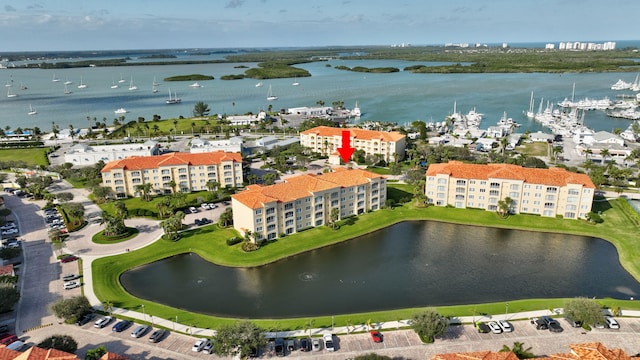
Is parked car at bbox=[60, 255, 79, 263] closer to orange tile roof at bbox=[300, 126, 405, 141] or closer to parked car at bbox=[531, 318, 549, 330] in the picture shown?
parked car at bbox=[531, 318, 549, 330]

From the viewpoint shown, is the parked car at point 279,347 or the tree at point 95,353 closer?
the tree at point 95,353

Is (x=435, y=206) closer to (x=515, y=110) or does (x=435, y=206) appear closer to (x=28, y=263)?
(x=28, y=263)

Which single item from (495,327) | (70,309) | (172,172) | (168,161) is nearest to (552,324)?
(495,327)

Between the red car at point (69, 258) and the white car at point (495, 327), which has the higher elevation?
the white car at point (495, 327)

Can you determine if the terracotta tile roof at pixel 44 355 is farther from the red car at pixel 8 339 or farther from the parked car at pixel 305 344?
the parked car at pixel 305 344

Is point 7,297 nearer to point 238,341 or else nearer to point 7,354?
point 7,354

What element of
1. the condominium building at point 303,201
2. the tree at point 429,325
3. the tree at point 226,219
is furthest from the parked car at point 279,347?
the tree at point 226,219

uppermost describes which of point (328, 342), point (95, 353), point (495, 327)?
point (95, 353)

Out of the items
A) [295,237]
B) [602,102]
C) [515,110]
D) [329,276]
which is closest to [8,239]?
[295,237]

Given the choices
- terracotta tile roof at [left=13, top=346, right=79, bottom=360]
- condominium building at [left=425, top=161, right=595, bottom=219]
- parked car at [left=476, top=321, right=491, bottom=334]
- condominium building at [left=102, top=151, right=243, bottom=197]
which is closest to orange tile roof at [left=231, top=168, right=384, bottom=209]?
condominium building at [left=425, top=161, right=595, bottom=219]
